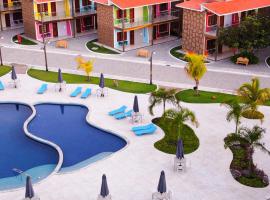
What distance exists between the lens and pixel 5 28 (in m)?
60.5

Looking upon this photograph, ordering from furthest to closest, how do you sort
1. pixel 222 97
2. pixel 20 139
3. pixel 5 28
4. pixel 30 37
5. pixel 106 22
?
pixel 5 28
pixel 30 37
pixel 106 22
pixel 222 97
pixel 20 139

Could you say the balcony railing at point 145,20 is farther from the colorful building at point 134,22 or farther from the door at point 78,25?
the door at point 78,25

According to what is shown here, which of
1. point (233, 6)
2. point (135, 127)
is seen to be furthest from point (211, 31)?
point (135, 127)

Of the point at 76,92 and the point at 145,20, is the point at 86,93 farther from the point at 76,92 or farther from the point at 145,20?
the point at 145,20

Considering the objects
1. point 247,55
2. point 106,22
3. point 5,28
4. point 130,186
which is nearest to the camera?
point 130,186

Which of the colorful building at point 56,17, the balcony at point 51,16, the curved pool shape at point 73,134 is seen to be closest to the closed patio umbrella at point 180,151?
the curved pool shape at point 73,134

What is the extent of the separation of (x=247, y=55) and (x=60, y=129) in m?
22.9

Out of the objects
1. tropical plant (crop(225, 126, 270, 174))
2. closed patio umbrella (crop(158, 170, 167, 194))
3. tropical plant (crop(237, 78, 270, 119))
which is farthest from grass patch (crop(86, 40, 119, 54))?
closed patio umbrella (crop(158, 170, 167, 194))

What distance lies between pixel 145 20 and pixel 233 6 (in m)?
11.1

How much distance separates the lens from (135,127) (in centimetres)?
3247

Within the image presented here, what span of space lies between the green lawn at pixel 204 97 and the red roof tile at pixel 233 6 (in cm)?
1037

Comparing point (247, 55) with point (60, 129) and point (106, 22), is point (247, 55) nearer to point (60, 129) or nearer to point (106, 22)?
point (106, 22)

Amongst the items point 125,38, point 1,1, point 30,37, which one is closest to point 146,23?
point 125,38

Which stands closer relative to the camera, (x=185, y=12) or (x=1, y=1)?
(x=185, y=12)
